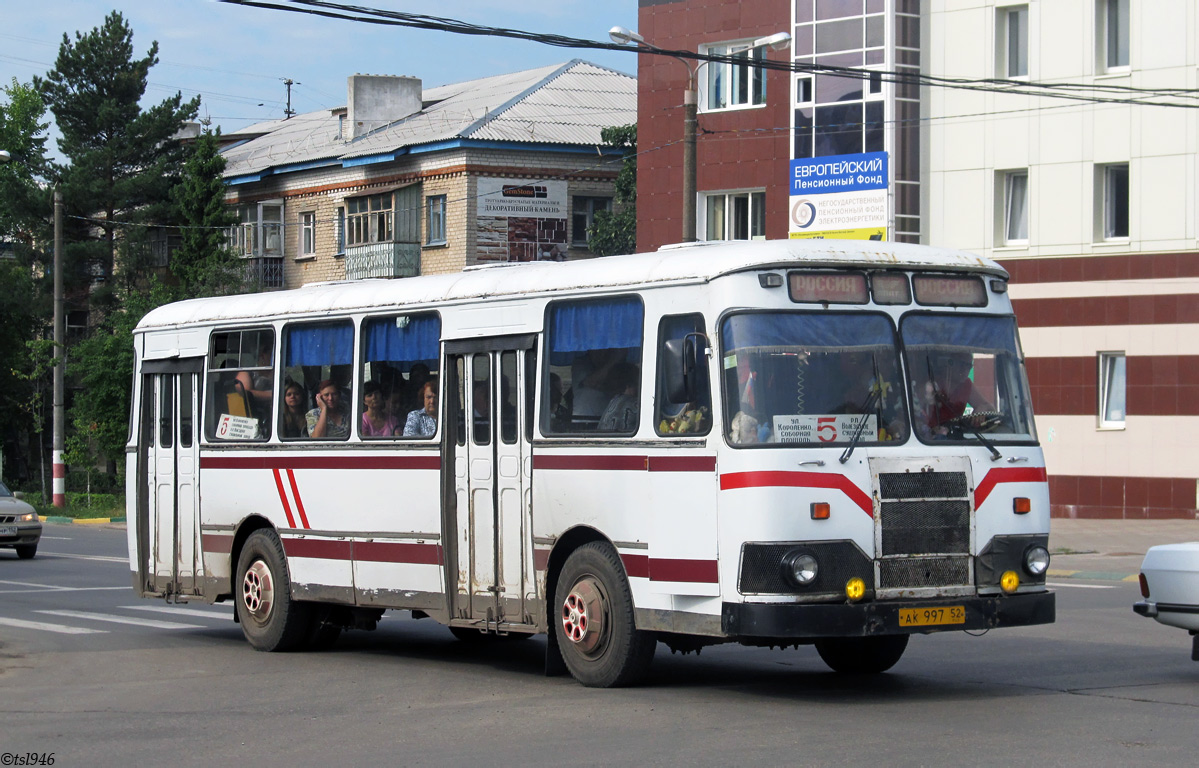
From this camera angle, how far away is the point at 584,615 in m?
11.2

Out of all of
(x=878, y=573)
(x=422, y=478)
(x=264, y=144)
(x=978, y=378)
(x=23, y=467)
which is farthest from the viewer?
(x=23, y=467)

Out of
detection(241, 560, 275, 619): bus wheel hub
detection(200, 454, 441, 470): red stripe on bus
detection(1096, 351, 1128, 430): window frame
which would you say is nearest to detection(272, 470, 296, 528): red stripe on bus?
detection(200, 454, 441, 470): red stripe on bus

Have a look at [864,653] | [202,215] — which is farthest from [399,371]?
[202,215]

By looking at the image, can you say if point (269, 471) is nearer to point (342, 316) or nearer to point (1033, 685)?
point (342, 316)

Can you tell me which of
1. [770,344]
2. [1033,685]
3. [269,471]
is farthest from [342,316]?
[1033,685]

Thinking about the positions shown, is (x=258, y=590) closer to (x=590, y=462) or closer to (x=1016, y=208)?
(x=590, y=462)

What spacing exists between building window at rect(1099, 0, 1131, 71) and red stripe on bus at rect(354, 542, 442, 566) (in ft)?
77.5

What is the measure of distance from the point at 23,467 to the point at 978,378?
6580cm

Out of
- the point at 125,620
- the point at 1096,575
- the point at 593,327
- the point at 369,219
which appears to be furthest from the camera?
the point at 369,219

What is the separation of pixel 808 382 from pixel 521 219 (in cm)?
3920

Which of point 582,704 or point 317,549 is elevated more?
point 317,549

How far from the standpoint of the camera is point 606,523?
11.1 meters

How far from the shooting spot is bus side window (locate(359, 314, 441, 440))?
509 inches

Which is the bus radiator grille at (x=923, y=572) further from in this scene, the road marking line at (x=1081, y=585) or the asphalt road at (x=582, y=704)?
the road marking line at (x=1081, y=585)
